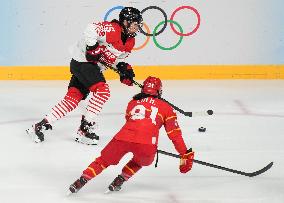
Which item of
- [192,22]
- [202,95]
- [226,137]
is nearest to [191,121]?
[226,137]

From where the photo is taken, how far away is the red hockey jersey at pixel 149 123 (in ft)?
12.5

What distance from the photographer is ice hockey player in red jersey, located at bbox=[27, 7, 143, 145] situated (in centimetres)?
502

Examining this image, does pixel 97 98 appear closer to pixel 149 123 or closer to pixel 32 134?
pixel 32 134

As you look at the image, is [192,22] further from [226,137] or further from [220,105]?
[226,137]

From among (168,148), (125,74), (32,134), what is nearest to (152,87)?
(125,74)

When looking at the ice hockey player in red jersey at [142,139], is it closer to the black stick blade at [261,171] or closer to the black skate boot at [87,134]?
the black stick blade at [261,171]

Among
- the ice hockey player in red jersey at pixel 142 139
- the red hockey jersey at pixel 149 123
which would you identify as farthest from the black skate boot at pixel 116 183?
the red hockey jersey at pixel 149 123

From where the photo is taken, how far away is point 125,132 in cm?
383

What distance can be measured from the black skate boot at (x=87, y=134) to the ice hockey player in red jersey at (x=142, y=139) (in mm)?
1361

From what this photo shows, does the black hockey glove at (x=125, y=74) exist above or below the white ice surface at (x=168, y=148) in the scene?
above

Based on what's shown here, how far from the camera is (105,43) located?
5.14m

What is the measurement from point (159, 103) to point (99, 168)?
46 cm

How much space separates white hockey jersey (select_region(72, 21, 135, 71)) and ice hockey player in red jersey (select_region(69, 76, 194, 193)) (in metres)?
1.26

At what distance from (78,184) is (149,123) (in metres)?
0.49
